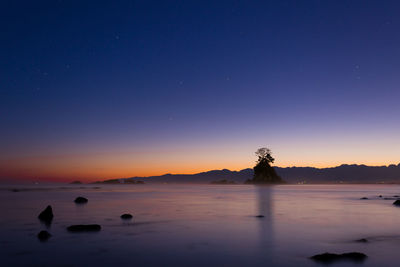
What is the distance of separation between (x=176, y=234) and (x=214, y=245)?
4343 millimetres

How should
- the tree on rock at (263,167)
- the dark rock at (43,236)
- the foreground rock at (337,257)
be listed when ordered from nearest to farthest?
1. the foreground rock at (337,257)
2. the dark rock at (43,236)
3. the tree on rock at (263,167)

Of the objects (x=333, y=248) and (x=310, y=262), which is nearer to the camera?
(x=310, y=262)

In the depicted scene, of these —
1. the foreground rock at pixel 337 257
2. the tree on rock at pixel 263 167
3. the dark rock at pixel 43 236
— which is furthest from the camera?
the tree on rock at pixel 263 167

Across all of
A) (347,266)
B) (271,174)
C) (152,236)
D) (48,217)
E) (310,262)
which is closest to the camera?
(347,266)

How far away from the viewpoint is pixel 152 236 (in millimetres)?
18094

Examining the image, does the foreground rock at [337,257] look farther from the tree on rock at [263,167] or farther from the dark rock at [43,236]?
the tree on rock at [263,167]

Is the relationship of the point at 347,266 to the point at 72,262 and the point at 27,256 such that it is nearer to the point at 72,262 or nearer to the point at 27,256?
the point at 72,262

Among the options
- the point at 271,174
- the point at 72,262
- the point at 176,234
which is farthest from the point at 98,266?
the point at 271,174

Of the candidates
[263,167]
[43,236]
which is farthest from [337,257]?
[263,167]

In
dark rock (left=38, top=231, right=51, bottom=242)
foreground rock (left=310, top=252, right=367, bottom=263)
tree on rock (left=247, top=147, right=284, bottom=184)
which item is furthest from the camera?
tree on rock (left=247, top=147, right=284, bottom=184)

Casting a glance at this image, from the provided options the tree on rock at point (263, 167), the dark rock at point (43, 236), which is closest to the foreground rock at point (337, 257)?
the dark rock at point (43, 236)

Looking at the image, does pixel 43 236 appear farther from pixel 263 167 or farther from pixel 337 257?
pixel 263 167

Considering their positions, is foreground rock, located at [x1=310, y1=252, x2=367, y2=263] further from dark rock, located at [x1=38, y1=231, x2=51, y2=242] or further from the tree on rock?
the tree on rock

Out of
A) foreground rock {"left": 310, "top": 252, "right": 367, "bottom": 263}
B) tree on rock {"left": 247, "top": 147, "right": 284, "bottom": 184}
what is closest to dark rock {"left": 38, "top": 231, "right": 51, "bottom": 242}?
foreground rock {"left": 310, "top": 252, "right": 367, "bottom": 263}
